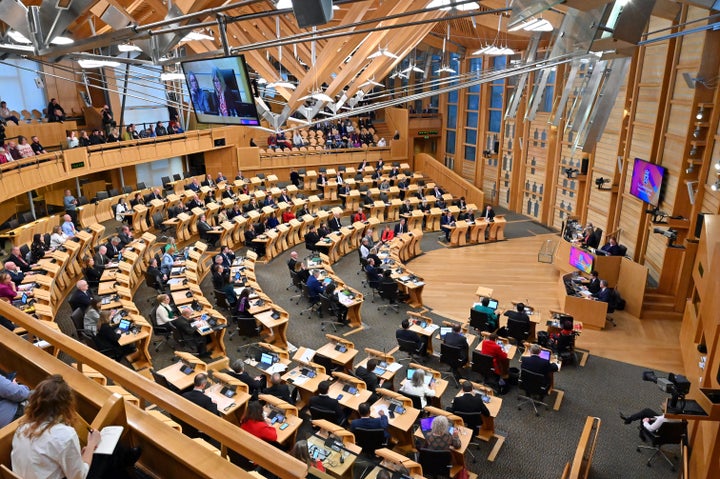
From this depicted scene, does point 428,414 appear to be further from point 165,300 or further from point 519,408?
point 165,300

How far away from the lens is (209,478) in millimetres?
2496

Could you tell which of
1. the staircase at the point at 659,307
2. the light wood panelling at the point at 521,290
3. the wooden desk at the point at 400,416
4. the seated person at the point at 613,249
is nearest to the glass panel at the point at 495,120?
the light wood panelling at the point at 521,290

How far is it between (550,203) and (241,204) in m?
11.7

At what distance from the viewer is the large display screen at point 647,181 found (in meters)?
12.5

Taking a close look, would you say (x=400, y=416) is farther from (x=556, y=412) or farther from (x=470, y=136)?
(x=470, y=136)

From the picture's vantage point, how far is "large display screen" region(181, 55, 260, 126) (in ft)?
25.7

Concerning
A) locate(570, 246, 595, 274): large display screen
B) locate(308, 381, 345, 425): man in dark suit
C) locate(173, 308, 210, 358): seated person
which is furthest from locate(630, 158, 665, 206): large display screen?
locate(173, 308, 210, 358): seated person

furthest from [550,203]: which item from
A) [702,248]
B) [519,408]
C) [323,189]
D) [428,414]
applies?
[428,414]

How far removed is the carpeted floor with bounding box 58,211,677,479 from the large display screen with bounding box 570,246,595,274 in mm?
3423

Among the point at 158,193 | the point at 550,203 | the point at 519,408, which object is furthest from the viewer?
the point at 550,203

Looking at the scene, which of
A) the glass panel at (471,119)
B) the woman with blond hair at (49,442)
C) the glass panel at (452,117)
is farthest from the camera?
the glass panel at (452,117)

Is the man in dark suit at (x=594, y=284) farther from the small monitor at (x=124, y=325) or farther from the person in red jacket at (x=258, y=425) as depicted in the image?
the small monitor at (x=124, y=325)

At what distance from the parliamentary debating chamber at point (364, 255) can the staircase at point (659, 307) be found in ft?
0.16

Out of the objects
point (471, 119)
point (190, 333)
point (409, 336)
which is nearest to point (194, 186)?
point (190, 333)
